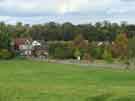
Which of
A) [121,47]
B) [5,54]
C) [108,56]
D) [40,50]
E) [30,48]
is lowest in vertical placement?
[40,50]

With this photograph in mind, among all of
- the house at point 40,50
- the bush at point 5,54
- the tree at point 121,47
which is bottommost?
the house at point 40,50

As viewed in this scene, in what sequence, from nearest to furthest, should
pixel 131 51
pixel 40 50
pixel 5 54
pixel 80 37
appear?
pixel 131 51, pixel 5 54, pixel 80 37, pixel 40 50

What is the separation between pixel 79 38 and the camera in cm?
9194

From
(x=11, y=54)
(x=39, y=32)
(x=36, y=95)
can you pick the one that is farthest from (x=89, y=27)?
(x=36, y=95)

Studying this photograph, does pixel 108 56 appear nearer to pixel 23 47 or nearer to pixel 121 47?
pixel 121 47

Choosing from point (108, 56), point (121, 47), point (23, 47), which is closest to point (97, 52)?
point (108, 56)

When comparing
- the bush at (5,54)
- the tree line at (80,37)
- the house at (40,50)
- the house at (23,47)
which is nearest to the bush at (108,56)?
the tree line at (80,37)

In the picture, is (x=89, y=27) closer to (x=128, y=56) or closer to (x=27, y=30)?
(x=27, y=30)

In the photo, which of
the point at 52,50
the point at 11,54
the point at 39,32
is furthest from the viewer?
the point at 39,32

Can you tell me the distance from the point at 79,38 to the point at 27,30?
41644 mm

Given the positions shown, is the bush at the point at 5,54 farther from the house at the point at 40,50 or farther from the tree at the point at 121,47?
the tree at the point at 121,47

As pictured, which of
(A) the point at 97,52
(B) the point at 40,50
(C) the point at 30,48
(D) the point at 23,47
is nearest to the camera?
(A) the point at 97,52

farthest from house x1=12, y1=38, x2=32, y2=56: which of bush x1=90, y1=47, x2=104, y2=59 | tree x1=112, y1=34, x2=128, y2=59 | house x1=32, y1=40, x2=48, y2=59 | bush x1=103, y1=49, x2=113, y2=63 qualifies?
tree x1=112, y1=34, x2=128, y2=59

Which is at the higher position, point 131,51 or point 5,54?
point 131,51
